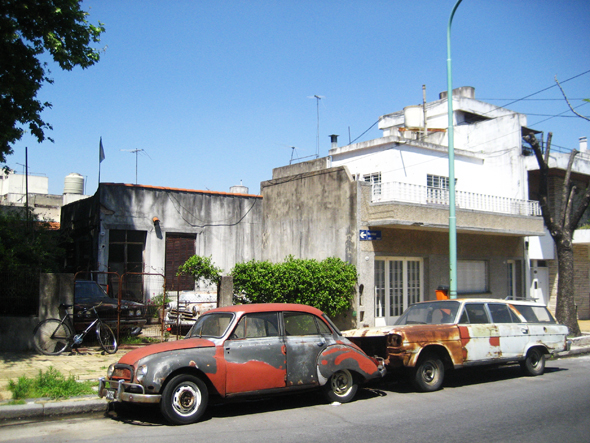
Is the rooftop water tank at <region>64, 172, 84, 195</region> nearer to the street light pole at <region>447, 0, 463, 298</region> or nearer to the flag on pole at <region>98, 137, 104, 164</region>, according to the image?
the flag on pole at <region>98, 137, 104, 164</region>

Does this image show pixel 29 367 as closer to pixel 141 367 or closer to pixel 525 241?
pixel 141 367

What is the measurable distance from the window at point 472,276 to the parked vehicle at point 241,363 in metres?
10.9

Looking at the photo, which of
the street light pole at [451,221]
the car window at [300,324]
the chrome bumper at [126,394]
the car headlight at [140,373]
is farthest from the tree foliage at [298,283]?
the car headlight at [140,373]

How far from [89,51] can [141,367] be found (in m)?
8.31

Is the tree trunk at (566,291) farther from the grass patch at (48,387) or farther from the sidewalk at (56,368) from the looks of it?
the grass patch at (48,387)

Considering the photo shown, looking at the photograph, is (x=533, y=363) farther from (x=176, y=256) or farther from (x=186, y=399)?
(x=176, y=256)

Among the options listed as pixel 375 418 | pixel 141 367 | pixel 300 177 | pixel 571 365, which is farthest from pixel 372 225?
pixel 141 367

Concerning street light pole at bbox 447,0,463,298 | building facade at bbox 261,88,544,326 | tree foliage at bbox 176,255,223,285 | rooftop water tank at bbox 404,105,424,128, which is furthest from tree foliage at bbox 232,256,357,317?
rooftop water tank at bbox 404,105,424,128

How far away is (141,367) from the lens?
7.10 metres

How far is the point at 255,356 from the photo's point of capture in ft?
25.4

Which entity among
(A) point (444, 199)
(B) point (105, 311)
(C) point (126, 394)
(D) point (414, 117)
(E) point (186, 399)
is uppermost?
(D) point (414, 117)

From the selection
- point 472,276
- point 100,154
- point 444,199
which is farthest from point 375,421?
point 100,154

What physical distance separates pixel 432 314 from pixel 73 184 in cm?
2965

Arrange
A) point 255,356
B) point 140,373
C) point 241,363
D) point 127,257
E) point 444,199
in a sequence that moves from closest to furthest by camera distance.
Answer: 1. point 140,373
2. point 241,363
3. point 255,356
4. point 444,199
5. point 127,257
